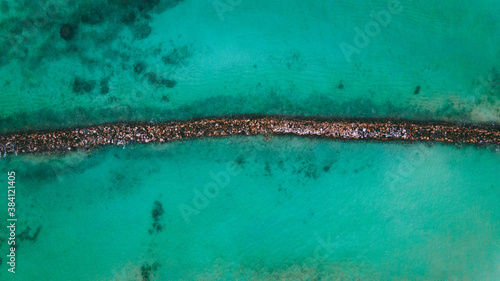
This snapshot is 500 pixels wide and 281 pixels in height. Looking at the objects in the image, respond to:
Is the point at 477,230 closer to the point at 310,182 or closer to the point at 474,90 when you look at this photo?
the point at 474,90

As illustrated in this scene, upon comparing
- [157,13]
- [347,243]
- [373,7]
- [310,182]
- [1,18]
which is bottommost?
[347,243]

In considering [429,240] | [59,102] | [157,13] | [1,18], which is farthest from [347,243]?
[1,18]

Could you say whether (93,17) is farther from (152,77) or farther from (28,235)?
(28,235)

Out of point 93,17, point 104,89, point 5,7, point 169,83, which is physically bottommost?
point 169,83

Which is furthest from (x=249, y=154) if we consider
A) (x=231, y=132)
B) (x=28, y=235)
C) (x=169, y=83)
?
(x=28, y=235)

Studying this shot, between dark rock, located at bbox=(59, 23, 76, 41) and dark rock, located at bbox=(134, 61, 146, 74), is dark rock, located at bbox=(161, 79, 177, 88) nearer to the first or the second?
dark rock, located at bbox=(134, 61, 146, 74)

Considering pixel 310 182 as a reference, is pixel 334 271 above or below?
below

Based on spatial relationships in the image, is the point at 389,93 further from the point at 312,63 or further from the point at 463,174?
the point at 463,174
